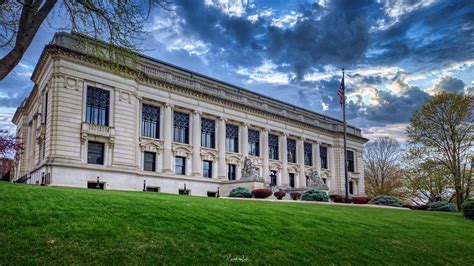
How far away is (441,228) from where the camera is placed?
25.8 meters

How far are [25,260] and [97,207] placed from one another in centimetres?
540

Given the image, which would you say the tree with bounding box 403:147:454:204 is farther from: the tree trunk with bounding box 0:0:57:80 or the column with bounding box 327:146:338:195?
the tree trunk with bounding box 0:0:57:80

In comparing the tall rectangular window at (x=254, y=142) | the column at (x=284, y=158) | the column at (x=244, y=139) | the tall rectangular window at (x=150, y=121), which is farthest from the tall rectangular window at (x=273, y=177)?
the tall rectangular window at (x=150, y=121)

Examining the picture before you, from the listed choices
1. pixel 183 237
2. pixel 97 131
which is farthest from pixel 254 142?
pixel 183 237

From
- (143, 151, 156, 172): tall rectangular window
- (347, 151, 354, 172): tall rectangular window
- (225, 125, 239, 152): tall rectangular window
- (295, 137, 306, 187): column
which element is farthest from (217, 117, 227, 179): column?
(347, 151, 354, 172): tall rectangular window

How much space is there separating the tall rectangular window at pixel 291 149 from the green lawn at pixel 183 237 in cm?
4794

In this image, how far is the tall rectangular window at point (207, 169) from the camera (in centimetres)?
5512

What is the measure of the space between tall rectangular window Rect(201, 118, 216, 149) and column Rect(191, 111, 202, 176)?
1.67 metres

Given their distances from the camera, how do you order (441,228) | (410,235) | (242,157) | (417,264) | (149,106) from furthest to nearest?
(242,157) < (149,106) < (441,228) < (410,235) < (417,264)

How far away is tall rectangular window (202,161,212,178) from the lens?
55.1 meters

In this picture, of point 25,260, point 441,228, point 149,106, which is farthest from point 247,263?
point 149,106

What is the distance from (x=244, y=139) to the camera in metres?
60.6

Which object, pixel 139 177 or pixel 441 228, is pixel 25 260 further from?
pixel 139 177

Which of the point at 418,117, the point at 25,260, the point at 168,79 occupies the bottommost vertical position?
the point at 25,260
